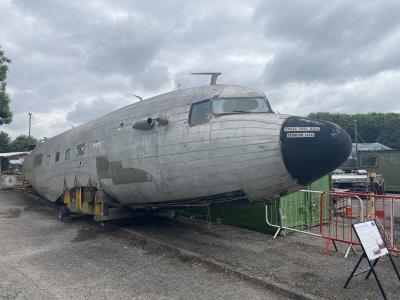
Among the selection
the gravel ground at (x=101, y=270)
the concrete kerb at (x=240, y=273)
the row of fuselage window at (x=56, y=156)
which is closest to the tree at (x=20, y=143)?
the row of fuselage window at (x=56, y=156)

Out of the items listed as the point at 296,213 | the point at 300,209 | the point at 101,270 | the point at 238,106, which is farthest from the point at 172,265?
the point at 300,209

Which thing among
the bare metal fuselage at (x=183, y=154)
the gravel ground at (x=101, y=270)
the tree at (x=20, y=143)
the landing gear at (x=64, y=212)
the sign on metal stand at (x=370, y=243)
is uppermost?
the tree at (x=20, y=143)

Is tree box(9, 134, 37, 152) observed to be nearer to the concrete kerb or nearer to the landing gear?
the landing gear

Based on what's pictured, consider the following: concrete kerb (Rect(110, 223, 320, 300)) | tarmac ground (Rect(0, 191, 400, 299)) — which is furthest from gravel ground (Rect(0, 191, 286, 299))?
concrete kerb (Rect(110, 223, 320, 300))

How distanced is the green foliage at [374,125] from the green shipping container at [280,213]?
207 ft

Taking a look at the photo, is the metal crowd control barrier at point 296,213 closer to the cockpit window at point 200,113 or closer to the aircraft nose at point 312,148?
the aircraft nose at point 312,148

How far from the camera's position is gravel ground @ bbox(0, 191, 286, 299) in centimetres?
612

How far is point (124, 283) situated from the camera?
21.7 ft

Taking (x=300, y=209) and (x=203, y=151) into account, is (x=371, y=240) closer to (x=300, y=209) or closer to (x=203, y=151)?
(x=203, y=151)

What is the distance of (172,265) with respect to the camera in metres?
7.71

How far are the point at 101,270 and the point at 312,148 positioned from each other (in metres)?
5.27

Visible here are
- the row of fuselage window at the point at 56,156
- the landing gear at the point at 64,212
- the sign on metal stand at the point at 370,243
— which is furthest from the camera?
the landing gear at the point at 64,212

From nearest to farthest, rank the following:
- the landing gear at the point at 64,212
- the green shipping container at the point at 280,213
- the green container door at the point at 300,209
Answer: the green shipping container at the point at 280,213 < the green container door at the point at 300,209 < the landing gear at the point at 64,212

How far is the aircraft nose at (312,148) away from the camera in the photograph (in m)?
6.29
